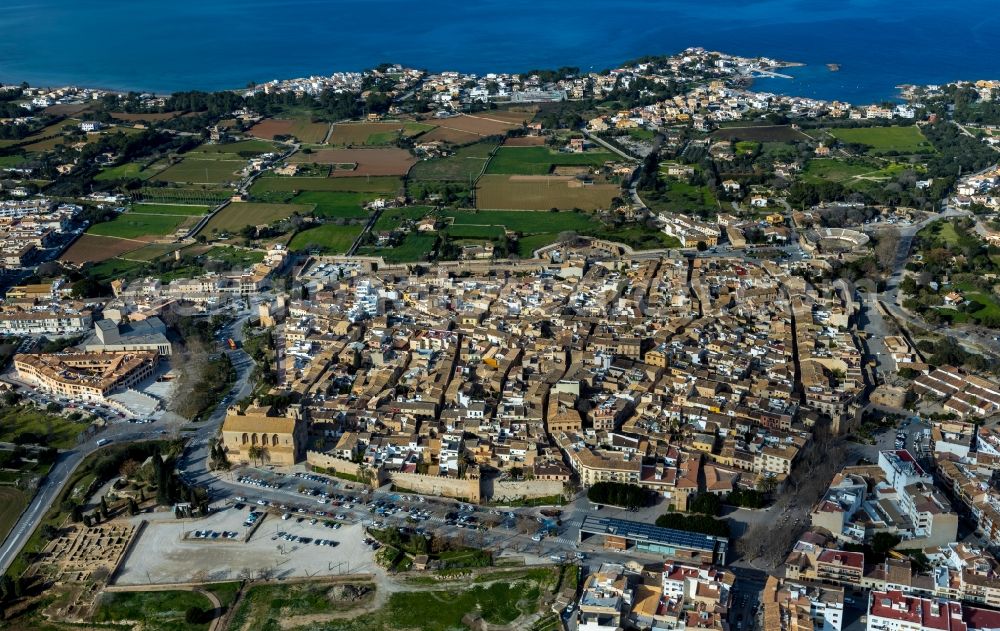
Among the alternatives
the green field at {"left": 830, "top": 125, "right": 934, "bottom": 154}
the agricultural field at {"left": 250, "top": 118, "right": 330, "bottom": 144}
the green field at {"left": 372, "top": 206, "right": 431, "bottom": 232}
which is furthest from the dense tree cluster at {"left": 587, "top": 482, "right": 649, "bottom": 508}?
the agricultural field at {"left": 250, "top": 118, "right": 330, "bottom": 144}

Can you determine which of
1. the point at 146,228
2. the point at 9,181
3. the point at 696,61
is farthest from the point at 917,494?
the point at 696,61

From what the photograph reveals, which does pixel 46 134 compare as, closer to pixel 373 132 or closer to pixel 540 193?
pixel 373 132

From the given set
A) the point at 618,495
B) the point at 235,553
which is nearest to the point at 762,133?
the point at 618,495

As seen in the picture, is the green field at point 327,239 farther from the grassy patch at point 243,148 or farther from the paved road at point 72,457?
the grassy patch at point 243,148

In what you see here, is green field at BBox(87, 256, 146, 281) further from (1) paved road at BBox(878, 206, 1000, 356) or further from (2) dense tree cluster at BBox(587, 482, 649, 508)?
(1) paved road at BBox(878, 206, 1000, 356)

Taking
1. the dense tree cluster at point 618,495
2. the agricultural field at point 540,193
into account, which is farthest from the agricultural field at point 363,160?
the dense tree cluster at point 618,495

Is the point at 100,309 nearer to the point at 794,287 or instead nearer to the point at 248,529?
the point at 248,529
